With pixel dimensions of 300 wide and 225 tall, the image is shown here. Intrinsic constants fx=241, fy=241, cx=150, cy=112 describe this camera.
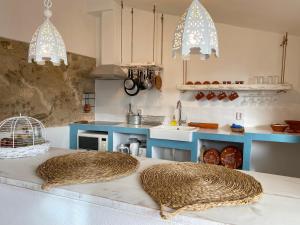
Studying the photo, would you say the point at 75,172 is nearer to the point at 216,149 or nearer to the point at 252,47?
the point at 216,149

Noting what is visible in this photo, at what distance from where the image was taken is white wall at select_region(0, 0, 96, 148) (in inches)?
100

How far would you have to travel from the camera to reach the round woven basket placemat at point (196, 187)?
87 cm

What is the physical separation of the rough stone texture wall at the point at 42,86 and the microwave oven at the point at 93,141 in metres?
0.32

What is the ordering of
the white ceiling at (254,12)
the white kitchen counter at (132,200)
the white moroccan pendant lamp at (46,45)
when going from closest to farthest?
the white kitchen counter at (132,200) → the white moroccan pendant lamp at (46,45) → the white ceiling at (254,12)

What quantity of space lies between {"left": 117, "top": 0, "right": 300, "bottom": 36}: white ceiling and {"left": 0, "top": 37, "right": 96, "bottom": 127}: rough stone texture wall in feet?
4.65

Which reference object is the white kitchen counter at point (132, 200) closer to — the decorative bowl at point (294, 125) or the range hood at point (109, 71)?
the decorative bowl at point (294, 125)

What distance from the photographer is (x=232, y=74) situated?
3.13 meters

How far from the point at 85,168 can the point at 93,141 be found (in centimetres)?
208

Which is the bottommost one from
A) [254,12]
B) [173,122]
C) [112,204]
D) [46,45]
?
[112,204]

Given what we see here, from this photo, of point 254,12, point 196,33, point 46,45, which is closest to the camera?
point 196,33

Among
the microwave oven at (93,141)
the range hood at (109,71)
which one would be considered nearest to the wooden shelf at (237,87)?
the range hood at (109,71)

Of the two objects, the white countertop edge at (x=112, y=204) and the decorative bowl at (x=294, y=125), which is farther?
the decorative bowl at (x=294, y=125)

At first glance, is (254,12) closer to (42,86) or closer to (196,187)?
(196,187)

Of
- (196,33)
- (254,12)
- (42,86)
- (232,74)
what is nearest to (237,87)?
(232,74)
